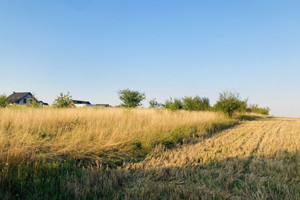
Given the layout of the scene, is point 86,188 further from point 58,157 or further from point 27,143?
point 27,143

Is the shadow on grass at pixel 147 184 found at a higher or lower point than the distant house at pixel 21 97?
lower

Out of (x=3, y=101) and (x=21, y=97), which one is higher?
(x=21, y=97)

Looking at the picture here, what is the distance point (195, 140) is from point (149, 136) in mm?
2292

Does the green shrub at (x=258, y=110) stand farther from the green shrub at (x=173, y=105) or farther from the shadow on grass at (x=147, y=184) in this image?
the shadow on grass at (x=147, y=184)

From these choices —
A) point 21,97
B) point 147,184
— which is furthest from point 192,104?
point 21,97

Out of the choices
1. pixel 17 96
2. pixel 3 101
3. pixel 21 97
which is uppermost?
pixel 17 96

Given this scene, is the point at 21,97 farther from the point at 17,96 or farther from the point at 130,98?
the point at 130,98

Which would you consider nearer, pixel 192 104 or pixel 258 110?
pixel 192 104

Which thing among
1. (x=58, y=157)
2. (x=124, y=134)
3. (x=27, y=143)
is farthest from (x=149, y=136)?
(x=27, y=143)

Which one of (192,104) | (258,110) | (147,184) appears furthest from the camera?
(258,110)

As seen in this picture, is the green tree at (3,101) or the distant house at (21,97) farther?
the distant house at (21,97)

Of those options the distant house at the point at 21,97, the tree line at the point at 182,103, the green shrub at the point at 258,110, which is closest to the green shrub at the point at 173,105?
the tree line at the point at 182,103

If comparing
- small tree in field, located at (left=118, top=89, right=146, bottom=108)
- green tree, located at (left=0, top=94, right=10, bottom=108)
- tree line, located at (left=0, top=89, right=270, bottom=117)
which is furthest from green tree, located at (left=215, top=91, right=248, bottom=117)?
green tree, located at (left=0, top=94, right=10, bottom=108)

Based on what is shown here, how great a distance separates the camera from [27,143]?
4914 millimetres
